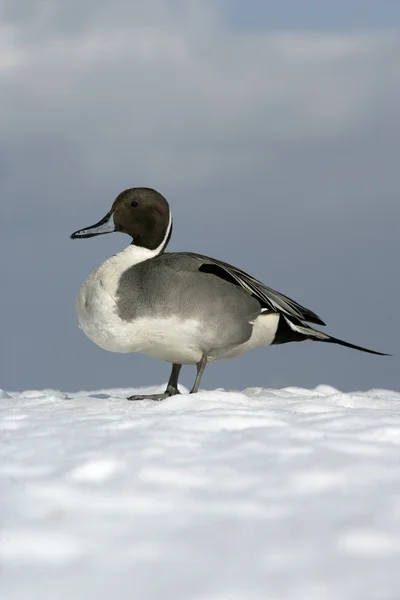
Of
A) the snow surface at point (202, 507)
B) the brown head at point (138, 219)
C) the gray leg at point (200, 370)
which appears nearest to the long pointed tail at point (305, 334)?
the gray leg at point (200, 370)

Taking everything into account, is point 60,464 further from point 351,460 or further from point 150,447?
point 351,460

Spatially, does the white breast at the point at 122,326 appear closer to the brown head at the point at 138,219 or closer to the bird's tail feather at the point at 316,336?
the brown head at the point at 138,219

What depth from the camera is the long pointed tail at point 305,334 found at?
6770 millimetres

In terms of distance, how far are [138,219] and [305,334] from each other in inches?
61.8

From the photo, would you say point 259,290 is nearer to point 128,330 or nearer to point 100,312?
point 128,330

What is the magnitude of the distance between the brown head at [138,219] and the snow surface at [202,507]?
2161 millimetres

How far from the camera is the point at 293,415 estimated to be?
4.72 meters

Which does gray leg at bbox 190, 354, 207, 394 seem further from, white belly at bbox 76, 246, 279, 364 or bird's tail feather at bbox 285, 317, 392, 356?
bird's tail feather at bbox 285, 317, 392, 356

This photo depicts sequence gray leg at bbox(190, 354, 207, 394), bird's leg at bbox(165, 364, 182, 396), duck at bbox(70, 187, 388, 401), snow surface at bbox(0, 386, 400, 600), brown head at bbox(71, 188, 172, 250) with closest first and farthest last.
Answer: snow surface at bbox(0, 386, 400, 600) < duck at bbox(70, 187, 388, 401) < gray leg at bbox(190, 354, 207, 394) < brown head at bbox(71, 188, 172, 250) < bird's leg at bbox(165, 364, 182, 396)

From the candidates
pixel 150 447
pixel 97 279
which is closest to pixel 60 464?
pixel 150 447

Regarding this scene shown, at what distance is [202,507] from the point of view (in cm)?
338

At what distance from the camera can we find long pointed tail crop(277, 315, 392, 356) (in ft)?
22.2

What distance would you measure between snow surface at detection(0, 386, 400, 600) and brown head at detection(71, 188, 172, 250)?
2.16 metres

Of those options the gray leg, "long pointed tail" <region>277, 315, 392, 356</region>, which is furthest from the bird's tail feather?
the gray leg
